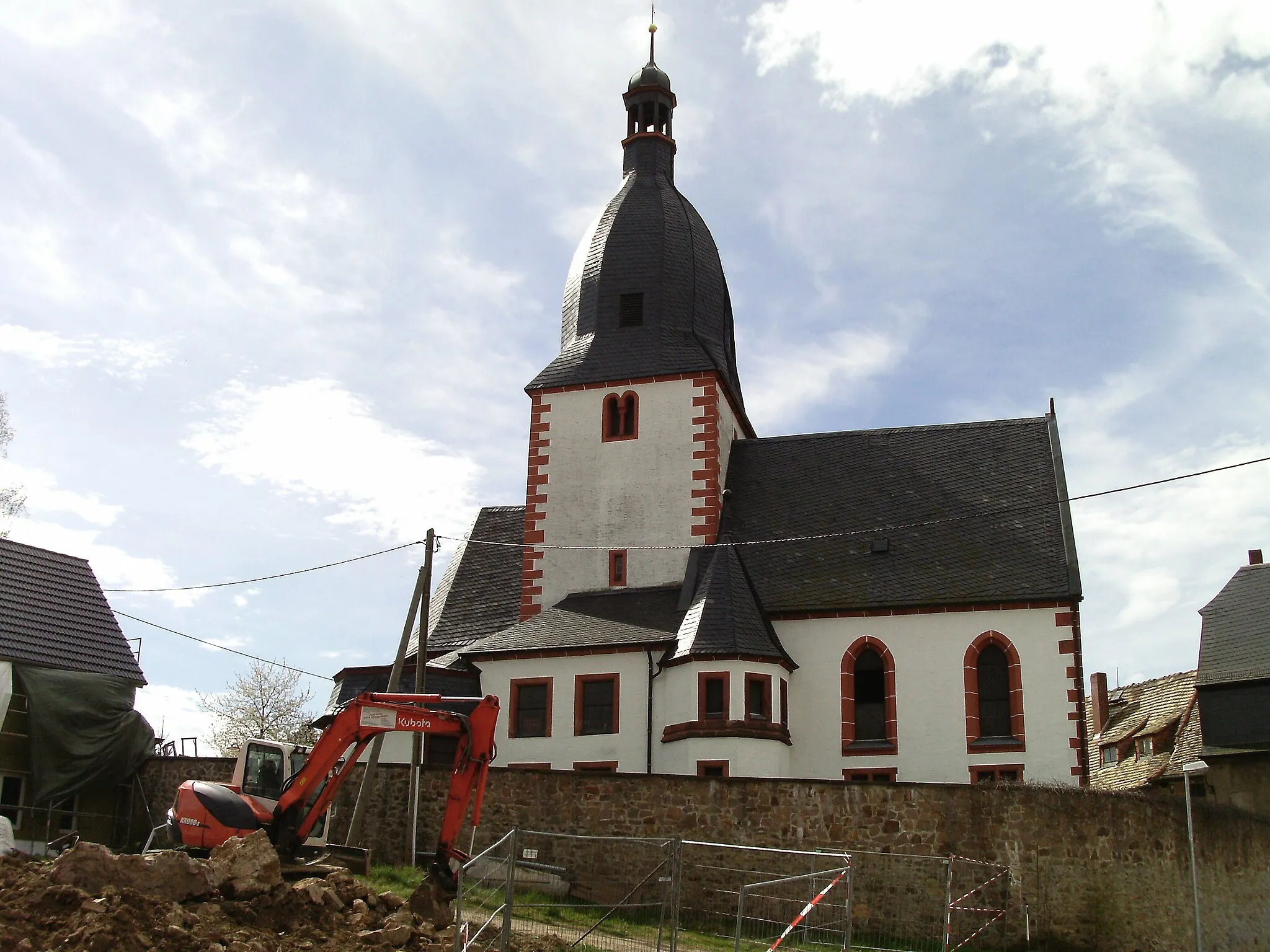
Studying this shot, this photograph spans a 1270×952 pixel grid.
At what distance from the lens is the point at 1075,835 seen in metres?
24.0

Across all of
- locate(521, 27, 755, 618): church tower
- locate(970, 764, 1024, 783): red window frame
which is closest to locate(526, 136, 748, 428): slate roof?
locate(521, 27, 755, 618): church tower

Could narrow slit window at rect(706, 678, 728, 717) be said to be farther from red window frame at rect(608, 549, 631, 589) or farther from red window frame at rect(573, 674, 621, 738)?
red window frame at rect(608, 549, 631, 589)

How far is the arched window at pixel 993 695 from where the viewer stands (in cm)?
3097

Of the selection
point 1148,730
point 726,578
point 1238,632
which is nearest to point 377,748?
point 726,578

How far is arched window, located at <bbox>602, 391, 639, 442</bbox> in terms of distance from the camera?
37.0 metres

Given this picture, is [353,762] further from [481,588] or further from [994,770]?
[481,588]

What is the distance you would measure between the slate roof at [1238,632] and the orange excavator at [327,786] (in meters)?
25.7

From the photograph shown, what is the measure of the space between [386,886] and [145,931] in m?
8.42

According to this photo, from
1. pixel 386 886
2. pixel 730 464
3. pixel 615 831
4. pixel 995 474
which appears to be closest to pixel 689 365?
pixel 730 464

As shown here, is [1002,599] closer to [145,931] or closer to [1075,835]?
[1075,835]

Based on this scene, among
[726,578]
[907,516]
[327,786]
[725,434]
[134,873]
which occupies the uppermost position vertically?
[725,434]

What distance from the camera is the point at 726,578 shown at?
3234 cm

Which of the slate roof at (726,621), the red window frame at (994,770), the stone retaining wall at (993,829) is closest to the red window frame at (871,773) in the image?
the red window frame at (994,770)

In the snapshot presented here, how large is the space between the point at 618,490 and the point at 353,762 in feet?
56.6
